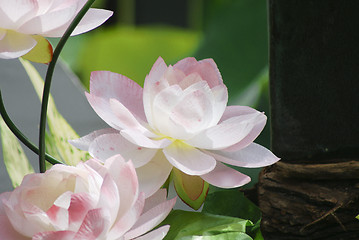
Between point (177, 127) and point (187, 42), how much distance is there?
4.67ft

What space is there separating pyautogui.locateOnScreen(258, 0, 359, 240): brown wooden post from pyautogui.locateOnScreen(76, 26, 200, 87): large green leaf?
1295 mm

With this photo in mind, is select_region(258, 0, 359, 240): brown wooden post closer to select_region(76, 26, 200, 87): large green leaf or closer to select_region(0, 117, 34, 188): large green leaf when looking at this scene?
select_region(0, 117, 34, 188): large green leaf

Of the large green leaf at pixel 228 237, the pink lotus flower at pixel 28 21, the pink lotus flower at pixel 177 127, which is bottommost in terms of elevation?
the large green leaf at pixel 228 237

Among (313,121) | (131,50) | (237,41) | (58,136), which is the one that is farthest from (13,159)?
(131,50)

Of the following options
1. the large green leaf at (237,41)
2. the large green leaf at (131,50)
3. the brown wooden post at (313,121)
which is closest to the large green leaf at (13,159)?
the brown wooden post at (313,121)

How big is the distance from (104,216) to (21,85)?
14.2 inches

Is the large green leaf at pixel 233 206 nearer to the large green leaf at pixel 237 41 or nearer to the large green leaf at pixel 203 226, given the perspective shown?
the large green leaf at pixel 203 226

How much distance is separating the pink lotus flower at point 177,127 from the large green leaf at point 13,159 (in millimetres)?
60

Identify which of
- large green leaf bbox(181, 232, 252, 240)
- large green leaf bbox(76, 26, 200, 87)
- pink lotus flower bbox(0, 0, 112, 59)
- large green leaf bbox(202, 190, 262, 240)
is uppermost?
pink lotus flower bbox(0, 0, 112, 59)

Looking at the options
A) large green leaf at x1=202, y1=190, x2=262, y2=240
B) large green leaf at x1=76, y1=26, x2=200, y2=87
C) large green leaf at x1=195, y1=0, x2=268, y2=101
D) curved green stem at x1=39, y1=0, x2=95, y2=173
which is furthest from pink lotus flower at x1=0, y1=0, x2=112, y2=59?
large green leaf at x1=76, y1=26, x2=200, y2=87

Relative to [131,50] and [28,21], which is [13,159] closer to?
[28,21]

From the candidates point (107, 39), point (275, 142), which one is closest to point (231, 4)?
point (107, 39)

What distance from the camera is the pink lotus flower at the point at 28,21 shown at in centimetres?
23

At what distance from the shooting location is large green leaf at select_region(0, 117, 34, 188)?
0.95 ft
